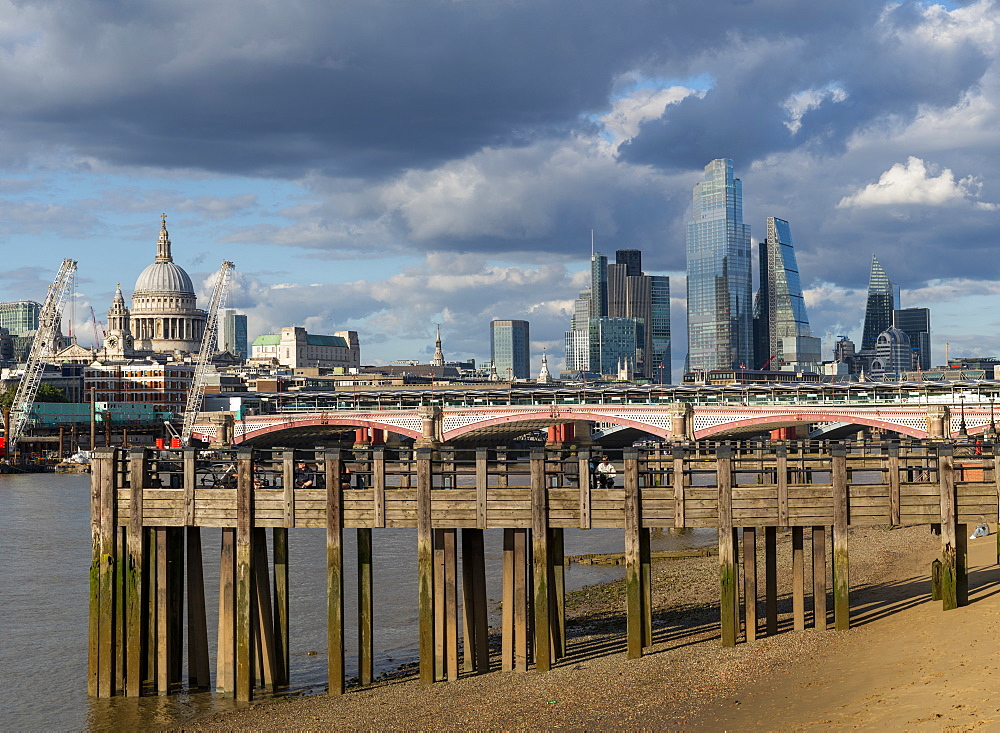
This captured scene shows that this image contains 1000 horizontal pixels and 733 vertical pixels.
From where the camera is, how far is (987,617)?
2725cm

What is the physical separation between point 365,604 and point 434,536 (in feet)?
7.20

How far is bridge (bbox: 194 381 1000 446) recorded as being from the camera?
362ft

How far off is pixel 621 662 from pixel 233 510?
9.32 metres

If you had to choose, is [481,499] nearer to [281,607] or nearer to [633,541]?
[633,541]

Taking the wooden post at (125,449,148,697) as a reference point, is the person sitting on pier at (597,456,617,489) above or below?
above

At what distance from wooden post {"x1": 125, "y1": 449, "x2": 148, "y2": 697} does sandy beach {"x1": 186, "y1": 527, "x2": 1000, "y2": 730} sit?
2223 mm

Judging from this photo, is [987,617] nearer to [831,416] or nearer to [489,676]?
[489,676]

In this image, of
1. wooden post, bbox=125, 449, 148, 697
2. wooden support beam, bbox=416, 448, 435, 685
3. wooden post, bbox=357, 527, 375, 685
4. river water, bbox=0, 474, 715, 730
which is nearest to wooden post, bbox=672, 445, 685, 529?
wooden support beam, bbox=416, 448, 435, 685

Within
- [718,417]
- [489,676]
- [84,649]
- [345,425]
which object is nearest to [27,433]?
[345,425]

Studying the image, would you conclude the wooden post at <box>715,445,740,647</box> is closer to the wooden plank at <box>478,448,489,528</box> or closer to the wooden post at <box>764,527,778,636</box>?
the wooden post at <box>764,527,778,636</box>

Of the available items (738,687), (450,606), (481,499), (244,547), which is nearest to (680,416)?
(450,606)

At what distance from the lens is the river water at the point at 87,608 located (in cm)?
3061

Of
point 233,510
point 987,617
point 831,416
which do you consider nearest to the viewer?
point 987,617

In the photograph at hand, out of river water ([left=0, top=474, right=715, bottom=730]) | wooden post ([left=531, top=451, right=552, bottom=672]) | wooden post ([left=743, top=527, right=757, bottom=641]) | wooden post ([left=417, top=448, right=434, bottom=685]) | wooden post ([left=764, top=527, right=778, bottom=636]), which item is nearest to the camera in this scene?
wooden post ([left=531, top=451, right=552, bottom=672])
